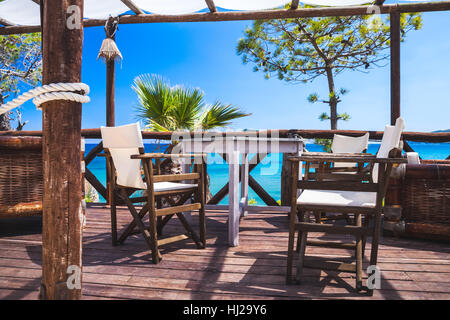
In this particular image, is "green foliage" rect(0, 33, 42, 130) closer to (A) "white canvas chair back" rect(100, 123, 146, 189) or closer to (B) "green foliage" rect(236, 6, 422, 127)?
(B) "green foliage" rect(236, 6, 422, 127)

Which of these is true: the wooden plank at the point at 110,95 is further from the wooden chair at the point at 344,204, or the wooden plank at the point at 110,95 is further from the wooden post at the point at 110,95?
the wooden chair at the point at 344,204

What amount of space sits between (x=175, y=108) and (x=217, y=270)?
423 centimetres

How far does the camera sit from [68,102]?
1.27 meters

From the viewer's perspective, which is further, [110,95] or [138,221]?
[110,95]

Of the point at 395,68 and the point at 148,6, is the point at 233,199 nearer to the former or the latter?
the point at 395,68

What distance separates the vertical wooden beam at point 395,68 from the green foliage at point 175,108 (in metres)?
2.36

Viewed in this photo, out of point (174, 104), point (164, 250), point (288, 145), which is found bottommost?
point (164, 250)

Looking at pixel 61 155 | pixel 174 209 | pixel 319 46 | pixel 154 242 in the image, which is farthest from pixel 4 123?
pixel 61 155

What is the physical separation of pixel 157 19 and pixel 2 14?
2589 mm

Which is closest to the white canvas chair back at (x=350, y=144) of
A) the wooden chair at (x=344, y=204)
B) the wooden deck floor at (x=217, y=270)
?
the wooden deck floor at (x=217, y=270)

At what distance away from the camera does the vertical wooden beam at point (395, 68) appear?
12.8ft

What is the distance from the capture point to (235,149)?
2.59 m

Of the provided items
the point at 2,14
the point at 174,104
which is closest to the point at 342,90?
the point at 174,104
